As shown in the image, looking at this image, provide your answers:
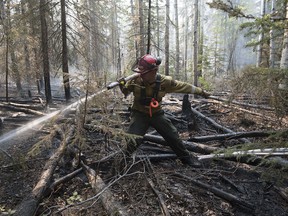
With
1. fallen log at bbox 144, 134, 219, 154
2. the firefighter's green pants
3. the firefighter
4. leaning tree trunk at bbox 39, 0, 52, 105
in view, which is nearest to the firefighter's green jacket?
the firefighter

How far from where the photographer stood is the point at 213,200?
3719 millimetres

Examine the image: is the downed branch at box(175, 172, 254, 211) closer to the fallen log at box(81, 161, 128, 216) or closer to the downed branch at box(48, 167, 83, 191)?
the fallen log at box(81, 161, 128, 216)

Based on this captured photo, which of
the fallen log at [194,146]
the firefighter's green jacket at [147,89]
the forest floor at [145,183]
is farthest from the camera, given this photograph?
the fallen log at [194,146]

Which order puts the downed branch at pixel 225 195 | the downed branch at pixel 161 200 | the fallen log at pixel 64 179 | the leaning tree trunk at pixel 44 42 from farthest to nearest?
the leaning tree trunk at pixel 44 42
the fallen log at pixel 64 179
the downed branch at pixel 225 195
the downed branch at pixel 161 200

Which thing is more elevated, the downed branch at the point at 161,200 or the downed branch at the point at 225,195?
the downed branch at the point at 161,200

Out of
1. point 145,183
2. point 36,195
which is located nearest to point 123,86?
point 145,183

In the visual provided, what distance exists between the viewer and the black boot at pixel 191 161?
4786 millimetres

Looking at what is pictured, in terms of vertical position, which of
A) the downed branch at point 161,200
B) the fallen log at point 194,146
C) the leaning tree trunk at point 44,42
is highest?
the leaning tree trunk at point 44,42

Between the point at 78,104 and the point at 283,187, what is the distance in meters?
3.92

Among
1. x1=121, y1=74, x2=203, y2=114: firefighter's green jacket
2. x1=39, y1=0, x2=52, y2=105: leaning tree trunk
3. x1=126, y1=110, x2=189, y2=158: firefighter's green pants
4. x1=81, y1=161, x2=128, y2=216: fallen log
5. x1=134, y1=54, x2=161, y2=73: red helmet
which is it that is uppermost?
x1=39, y1=0, x2=52, y2=105: leaning tree trunk

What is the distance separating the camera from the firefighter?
167 inches

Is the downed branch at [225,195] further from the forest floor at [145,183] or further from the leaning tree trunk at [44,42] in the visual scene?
the leaning tree trunk at [44,42]

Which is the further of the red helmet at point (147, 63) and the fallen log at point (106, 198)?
the red helmet at point (147, 63)

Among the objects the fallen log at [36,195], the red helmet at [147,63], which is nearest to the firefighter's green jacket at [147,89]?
the red helmet at [147,63]
